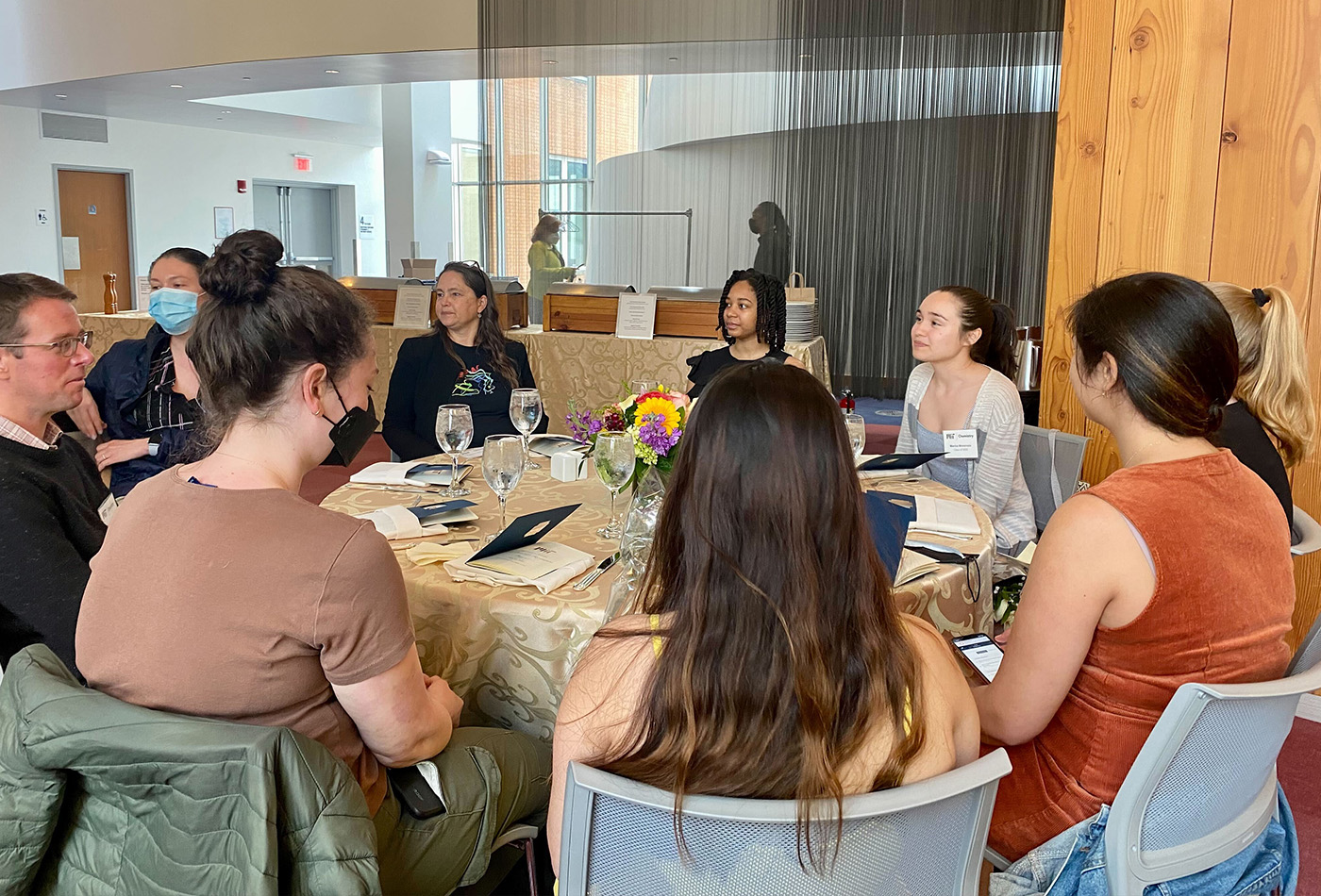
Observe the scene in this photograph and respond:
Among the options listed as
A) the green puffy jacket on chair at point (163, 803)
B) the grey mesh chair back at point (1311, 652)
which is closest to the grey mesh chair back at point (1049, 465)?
the grey mesh chair back at point (1311, 652)

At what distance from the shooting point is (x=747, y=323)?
400 cm

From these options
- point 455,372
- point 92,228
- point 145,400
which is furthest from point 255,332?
point 92,228

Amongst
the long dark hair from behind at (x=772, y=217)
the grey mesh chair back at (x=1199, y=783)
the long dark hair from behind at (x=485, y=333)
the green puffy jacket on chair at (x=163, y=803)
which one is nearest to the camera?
the green puffy jacket on chair at (x=163, y=803)

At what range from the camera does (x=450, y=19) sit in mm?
8039

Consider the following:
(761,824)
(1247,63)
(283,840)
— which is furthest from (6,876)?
(1247,63)

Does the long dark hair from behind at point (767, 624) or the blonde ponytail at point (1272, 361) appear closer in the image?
the long dark hair from behind at point (767, 624)

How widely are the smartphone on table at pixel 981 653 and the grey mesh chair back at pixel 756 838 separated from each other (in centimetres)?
72

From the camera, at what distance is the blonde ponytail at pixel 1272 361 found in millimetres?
2248

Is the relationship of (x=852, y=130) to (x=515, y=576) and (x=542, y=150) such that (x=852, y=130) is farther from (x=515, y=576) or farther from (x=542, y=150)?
(x=515, y=576)

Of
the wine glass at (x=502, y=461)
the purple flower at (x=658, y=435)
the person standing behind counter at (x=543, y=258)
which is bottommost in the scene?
the wine glass at (x=502, y=461)

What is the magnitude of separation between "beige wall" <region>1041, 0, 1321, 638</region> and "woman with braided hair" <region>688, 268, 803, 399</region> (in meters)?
1.24

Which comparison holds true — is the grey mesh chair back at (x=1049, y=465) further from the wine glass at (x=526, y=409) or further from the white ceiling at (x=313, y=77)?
the white ceiling at (x=313, y=77)

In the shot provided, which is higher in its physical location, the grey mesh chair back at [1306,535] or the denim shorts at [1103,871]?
the grey mesh chair back at [1306,535]

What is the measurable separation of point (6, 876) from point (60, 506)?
0.99 m
